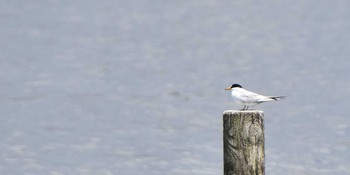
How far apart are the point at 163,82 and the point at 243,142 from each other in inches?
876

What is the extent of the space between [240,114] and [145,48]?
28.7m

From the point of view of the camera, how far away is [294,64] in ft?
115

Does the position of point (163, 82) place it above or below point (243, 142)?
above

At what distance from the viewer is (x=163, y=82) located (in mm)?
31734

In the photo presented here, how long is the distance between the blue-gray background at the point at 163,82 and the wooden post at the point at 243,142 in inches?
340

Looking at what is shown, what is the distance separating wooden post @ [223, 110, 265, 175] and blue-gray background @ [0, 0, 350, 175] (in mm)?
8628

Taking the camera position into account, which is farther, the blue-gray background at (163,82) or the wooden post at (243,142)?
the blue-gray background at (163,82)

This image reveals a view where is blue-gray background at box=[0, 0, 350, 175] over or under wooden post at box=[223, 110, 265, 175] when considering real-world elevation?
over

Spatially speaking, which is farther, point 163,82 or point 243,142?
point 163,82

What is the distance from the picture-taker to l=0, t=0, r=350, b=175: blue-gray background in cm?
2061

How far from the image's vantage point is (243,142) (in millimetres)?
9516

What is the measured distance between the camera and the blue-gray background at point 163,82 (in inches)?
811

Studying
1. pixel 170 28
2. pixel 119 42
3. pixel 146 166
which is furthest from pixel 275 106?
pixel 170 28

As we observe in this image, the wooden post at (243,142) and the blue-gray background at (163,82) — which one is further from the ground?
the blue-gray background at (163,82)
